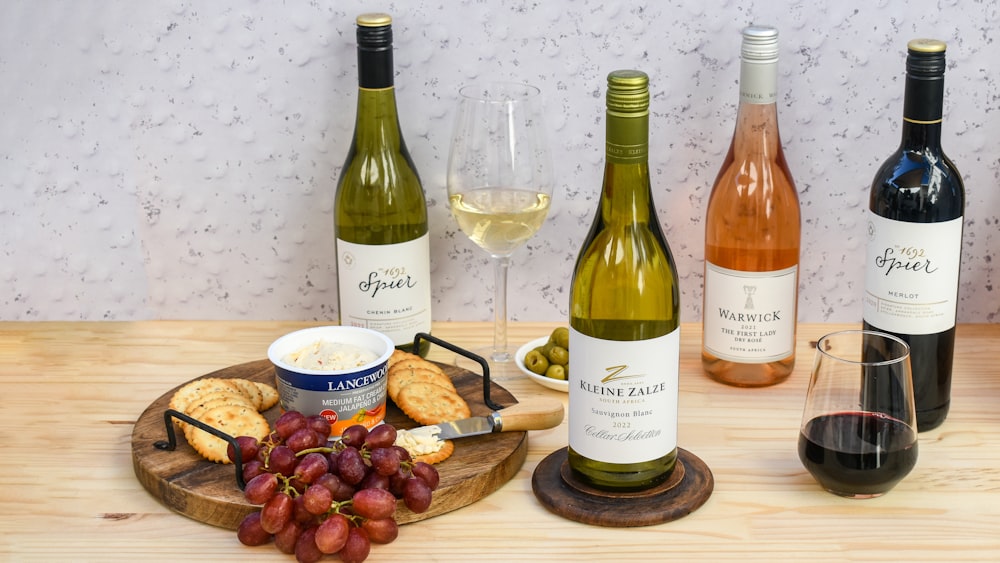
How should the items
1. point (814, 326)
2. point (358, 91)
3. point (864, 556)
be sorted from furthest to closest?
1. point (814, 326)
2. point (358, 91)
3. point (864, 556)

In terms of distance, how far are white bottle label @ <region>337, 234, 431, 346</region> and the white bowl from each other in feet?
0.40

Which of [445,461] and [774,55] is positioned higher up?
[774,55]

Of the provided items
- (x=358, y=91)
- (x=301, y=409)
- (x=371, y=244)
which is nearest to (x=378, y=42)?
(x=358, y=91)

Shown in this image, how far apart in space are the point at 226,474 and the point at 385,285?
32 cm

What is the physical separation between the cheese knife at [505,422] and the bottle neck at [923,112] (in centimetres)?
Result: 42

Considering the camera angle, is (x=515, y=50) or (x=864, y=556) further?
(x=515, y=50)

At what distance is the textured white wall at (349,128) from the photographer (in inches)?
51.4

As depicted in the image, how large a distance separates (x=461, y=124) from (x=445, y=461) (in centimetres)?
36

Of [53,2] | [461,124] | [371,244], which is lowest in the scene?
[371,244]

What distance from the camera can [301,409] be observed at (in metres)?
1.07

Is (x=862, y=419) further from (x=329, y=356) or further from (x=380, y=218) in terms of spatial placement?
(x=380, y=218)

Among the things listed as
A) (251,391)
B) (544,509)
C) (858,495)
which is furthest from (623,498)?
(251,391)

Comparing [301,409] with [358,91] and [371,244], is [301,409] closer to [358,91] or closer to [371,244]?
[371,244]

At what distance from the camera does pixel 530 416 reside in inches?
43.3
